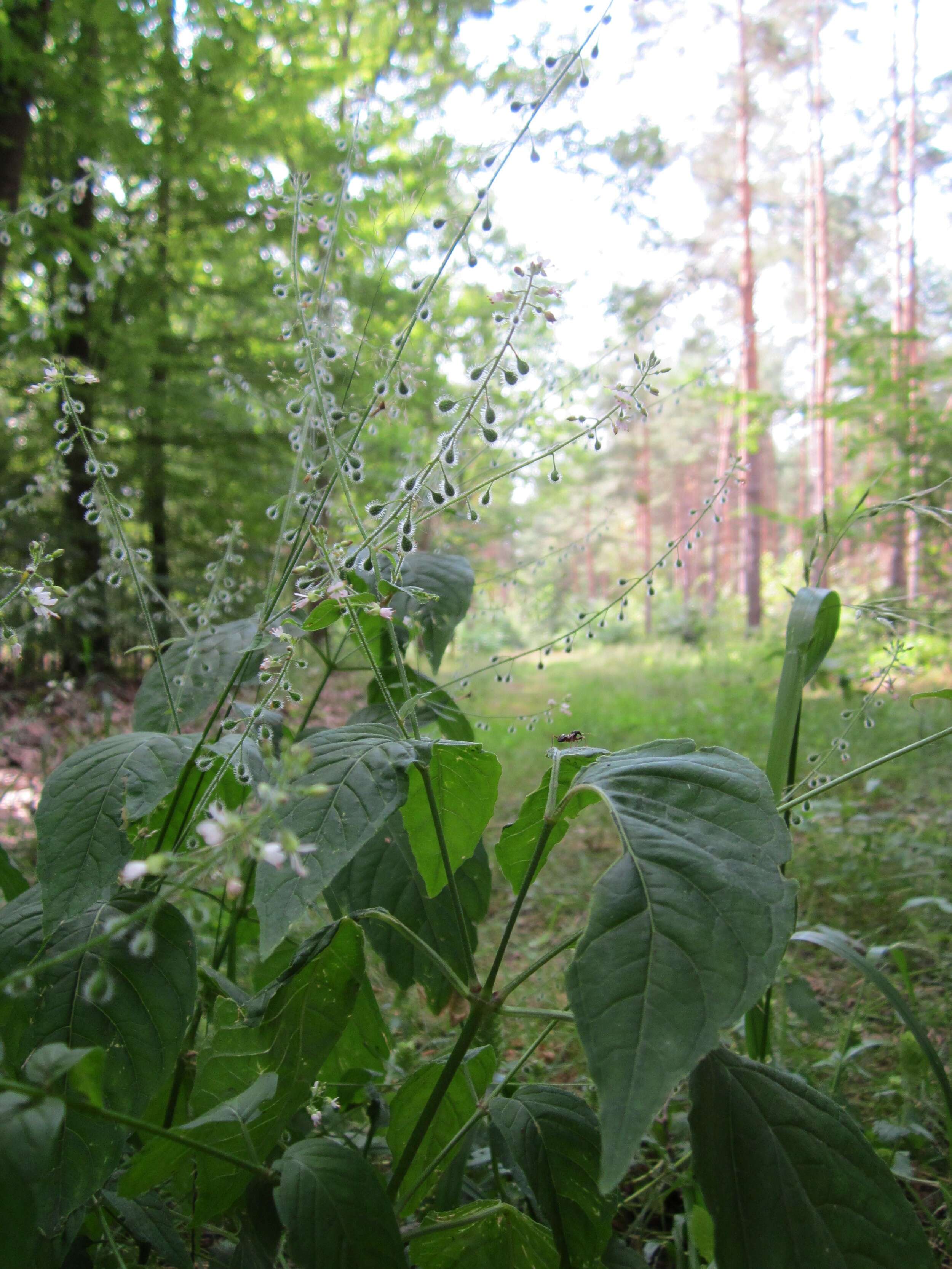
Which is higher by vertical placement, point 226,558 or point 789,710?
point 226,558

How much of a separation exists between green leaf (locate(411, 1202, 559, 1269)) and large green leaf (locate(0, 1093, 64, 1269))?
439mm

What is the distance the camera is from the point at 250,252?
697cm

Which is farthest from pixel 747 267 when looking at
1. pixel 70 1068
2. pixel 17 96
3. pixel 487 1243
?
pixel 70 1068

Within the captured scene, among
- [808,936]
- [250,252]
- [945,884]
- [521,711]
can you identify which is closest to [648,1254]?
[808,936]

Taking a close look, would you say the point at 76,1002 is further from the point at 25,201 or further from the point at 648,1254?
the point at 25,201

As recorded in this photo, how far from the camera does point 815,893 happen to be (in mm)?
2918

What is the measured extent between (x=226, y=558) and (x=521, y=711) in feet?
17.2

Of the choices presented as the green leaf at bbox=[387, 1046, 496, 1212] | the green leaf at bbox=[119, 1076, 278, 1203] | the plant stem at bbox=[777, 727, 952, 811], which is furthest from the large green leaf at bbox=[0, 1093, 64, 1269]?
the plant stem at bbox=[777, 727, 952, 811]

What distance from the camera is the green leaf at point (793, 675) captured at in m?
1.12

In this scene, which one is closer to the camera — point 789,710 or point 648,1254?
point 789,710

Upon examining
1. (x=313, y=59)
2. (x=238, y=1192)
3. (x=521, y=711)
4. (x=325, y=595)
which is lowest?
(x=521, y=711)

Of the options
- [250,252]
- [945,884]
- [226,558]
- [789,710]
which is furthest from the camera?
[250,252]

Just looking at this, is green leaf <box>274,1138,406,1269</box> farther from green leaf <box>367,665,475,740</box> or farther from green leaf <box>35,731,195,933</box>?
green leaf <box>367,665,475,740</box>

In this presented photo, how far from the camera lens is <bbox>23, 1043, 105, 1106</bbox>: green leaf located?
547mm
